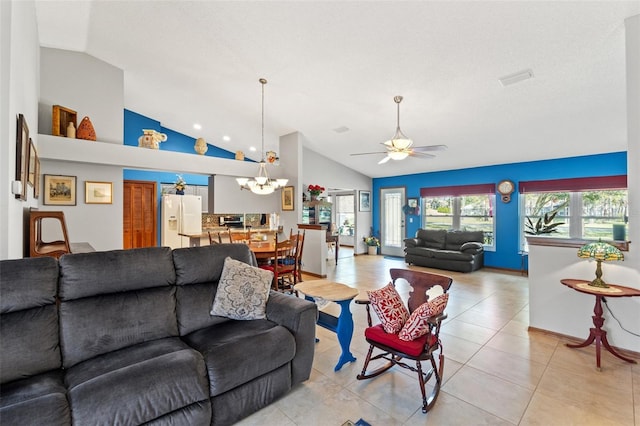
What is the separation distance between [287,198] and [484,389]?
196 inches

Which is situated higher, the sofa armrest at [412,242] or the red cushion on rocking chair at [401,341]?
the sofa armrest at [412,242]

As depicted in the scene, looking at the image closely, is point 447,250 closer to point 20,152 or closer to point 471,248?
point 471,248

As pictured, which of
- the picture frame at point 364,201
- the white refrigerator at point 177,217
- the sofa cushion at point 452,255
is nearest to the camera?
the sofa cushion at point 452,255

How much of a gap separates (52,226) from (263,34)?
4034 millimetres

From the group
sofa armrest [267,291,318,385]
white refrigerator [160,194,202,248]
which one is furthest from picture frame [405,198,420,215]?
sofa armrest [267,291,318,385]

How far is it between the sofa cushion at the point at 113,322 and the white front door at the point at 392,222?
23.9ft

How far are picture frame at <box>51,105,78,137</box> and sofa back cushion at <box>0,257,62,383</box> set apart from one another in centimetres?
342

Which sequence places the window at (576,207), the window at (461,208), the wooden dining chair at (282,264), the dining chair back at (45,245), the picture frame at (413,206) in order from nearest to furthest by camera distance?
the dining chair back at (45,245), the wooden dining chair at (282,264), the window at (576,207), the window at (461,208), the picture frame at (413,206)

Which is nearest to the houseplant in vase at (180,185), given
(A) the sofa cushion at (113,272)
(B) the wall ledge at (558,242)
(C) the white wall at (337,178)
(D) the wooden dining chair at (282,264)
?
(C) the white wall at (337,178)

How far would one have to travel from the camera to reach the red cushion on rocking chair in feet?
6.72

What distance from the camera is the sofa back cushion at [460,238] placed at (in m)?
6.83

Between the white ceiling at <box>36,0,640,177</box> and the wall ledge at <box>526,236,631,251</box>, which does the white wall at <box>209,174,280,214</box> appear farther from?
the wall ledge at <box>526,236,631,251</box>

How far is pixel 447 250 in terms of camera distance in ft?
22.9

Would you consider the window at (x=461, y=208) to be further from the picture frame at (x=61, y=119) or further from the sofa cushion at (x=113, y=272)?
the picture frame at (x=61, y=119)
